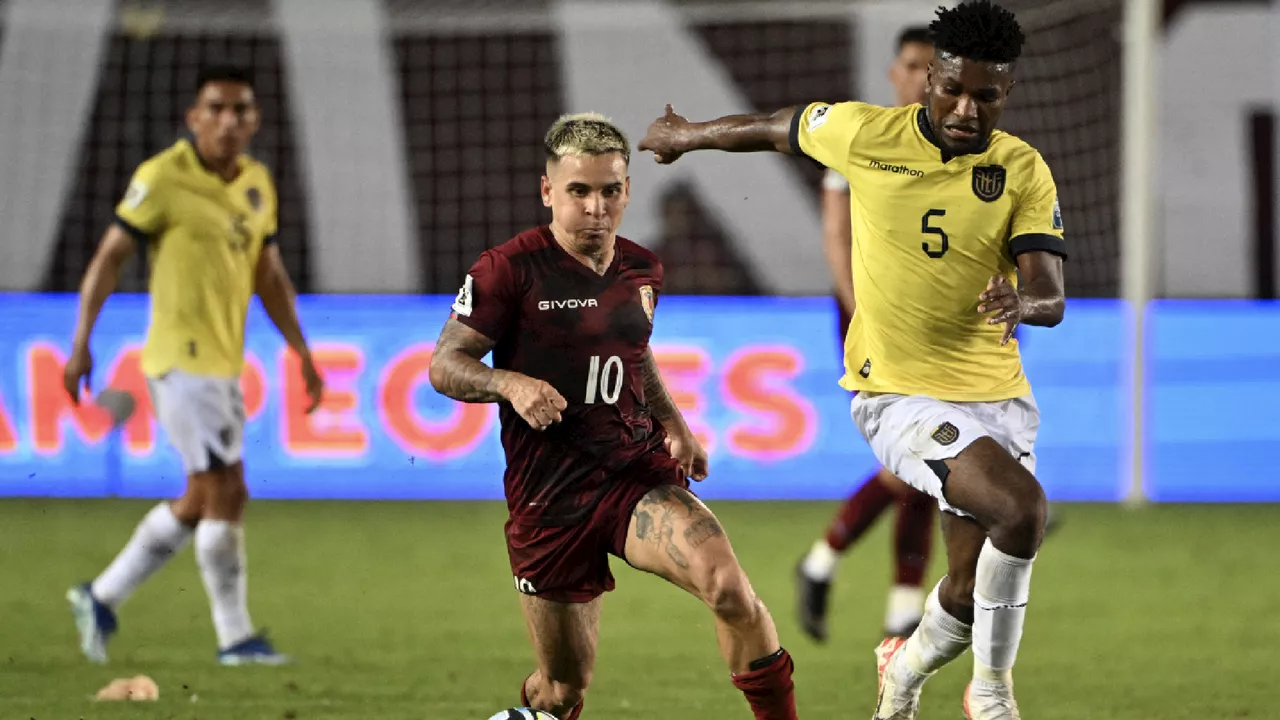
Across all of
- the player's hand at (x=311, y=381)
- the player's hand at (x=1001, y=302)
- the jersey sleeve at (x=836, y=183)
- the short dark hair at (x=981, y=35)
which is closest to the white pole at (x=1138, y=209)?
the jersey sleeve at (x=836, y=183)

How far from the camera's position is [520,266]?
468cm

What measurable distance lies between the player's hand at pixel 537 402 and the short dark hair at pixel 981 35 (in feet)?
5.04

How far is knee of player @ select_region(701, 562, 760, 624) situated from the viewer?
4414mm

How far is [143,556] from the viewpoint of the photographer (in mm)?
6934

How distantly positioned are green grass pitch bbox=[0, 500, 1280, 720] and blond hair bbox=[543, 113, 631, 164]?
75.1 inches

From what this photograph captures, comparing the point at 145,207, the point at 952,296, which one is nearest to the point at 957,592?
the point at 952,296

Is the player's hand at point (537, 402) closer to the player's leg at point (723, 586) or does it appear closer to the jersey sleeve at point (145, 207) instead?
the player's leg at point (723, 586)

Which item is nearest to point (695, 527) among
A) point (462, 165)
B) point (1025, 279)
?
point (1025, 279)

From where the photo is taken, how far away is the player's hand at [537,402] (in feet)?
13.6

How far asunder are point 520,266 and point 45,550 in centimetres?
575

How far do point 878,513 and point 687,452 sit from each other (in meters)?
2.55

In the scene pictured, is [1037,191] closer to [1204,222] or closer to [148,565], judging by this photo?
[148,565]

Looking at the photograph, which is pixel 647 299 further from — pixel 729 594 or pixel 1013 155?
pixel 1013 155

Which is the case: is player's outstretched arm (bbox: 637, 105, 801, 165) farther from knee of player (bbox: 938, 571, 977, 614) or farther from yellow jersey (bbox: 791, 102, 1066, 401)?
knee of player (bbox: 938, 571, 977, 614)
